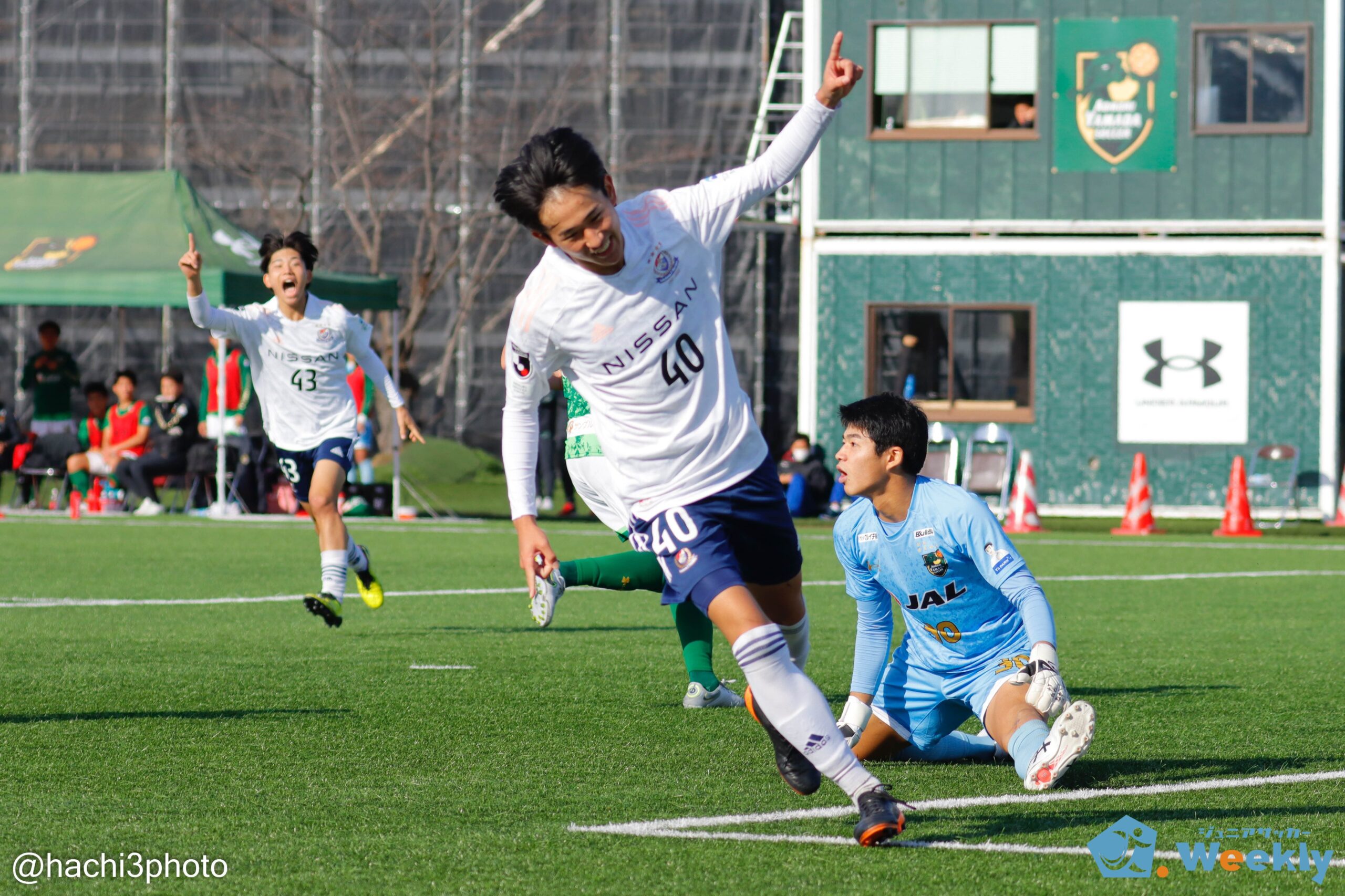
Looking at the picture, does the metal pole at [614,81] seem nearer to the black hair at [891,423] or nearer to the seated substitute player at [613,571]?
the seated substitute player at [613,571]

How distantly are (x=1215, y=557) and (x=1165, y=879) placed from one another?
43.0ft

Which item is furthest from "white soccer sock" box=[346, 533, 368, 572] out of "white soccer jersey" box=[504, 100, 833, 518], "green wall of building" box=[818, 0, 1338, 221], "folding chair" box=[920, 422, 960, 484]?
"green wall of building" box=[818, 0, 1338, 221]

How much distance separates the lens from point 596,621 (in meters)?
10.9

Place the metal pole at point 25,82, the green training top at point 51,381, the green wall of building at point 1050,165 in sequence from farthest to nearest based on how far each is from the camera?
1. the metal pole at point 25,82
2. the green wall of building at point 1050,165
3. the green training top at point 51,381

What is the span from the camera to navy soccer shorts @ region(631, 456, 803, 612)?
4.92 m

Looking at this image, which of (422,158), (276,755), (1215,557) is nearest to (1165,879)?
(276,755)

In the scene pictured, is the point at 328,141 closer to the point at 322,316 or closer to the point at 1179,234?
the point at 1179,234

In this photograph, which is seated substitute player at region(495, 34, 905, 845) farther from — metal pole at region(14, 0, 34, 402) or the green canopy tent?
metal pole at region(14, 0, 34, 402)

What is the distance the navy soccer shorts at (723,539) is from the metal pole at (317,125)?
28468 millimetres

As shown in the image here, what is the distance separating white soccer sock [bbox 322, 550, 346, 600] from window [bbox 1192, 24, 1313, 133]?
672 inches

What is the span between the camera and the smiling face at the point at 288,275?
11.1 metres

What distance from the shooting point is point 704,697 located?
290 inches

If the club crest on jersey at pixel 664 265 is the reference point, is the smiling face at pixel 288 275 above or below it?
above

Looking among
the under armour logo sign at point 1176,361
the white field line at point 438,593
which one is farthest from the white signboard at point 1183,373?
the white field line at point 438,593
